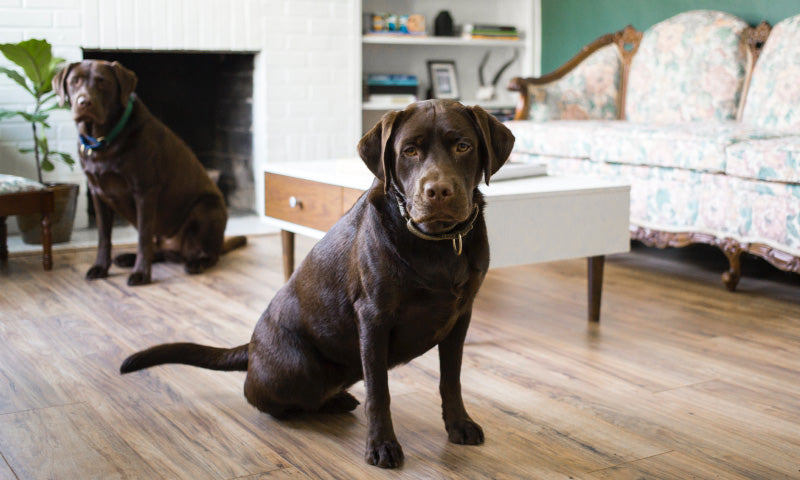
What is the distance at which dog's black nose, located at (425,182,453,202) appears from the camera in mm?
1491

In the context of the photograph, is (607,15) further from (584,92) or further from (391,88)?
(391,88)

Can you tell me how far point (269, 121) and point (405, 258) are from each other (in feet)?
11.5

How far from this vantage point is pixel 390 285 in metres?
1.63

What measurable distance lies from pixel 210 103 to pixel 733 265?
3.37 m

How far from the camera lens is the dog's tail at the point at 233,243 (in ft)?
13.2

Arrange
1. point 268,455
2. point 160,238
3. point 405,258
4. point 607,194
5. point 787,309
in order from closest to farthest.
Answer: point 405,258
point 268,455
point 607,194
point 787,309
point 160,238

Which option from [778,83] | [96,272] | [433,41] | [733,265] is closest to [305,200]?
[96,272]

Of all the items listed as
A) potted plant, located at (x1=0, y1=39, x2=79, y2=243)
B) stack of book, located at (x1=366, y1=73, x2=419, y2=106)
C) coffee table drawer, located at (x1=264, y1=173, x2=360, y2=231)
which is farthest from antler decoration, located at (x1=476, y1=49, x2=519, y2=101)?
coffee table drawer, located at (x1=264, y1=173, x2=360, y2=231)

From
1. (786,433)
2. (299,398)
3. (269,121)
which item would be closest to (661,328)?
(786,433)

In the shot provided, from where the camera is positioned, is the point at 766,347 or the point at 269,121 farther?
the point at 269,121

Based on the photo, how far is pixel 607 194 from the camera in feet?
9.04

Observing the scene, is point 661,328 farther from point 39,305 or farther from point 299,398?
point 39,305

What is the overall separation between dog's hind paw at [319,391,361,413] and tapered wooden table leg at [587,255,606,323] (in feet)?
3.68

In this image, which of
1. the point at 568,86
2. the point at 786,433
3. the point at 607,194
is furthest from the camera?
the point at 568,86
